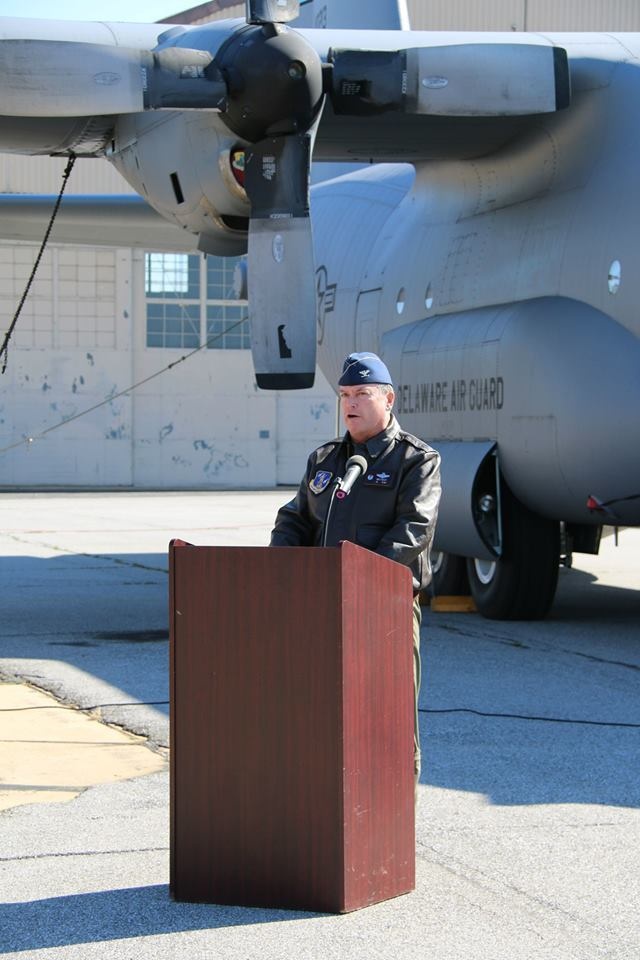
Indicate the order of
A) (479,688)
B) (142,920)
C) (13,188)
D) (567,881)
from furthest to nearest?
1. (13,188)
2. (479,688)
3. (567,881)
4. (142,920)

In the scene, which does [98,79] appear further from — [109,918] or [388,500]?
[109,918]

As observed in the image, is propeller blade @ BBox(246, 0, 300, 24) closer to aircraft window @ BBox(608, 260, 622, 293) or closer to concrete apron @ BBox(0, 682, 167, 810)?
aircraft window @ BBox(608, 260, 622, 293)

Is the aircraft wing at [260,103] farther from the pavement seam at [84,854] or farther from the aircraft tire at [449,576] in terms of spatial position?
the pavement seam at [84,854]

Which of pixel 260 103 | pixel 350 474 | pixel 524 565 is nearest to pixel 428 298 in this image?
pixel 524 565

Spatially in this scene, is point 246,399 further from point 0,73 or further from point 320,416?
point 0,73

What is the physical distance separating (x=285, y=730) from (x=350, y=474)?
0.87 meters

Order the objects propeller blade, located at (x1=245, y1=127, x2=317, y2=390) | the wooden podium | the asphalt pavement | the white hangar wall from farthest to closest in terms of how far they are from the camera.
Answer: the white hangar wall < propeller blade, located at (x1=245, y1=127, x2=317, y2=390) < the wooden podium < the asphalt pavement

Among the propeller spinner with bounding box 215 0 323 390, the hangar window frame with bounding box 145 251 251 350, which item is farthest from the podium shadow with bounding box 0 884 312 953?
the hangar window frame with bounding box 145 251 251 350

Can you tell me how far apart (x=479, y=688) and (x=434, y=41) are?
4709 millimetres

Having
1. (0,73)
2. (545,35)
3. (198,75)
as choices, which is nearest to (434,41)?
(545,35)

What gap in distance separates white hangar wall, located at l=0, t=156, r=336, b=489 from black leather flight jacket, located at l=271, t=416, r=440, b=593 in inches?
1195

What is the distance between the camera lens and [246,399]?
37.3 metres

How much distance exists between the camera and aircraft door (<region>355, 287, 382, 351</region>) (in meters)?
12.7

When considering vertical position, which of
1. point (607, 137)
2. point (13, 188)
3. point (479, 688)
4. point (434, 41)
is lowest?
point (479, 688)
